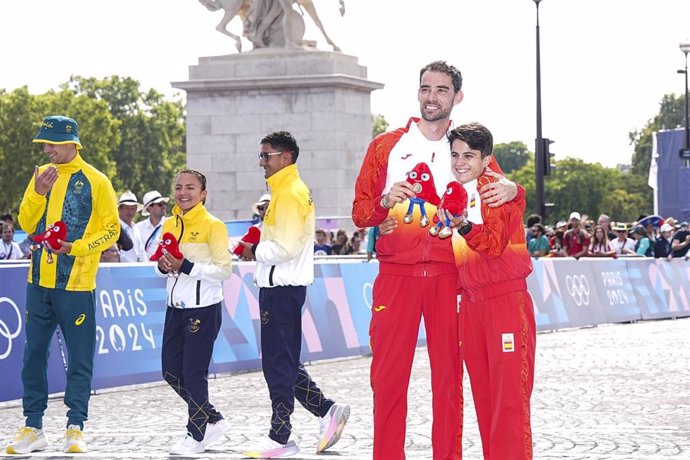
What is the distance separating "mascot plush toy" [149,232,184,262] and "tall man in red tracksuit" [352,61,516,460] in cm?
249

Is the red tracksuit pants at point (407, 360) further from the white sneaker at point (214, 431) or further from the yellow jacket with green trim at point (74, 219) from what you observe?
the yellow jacket with green trim at point (74, 219)

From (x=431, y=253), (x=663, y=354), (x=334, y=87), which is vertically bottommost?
(x=663, y=354)

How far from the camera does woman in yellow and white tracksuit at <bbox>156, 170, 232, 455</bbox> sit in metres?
10.4

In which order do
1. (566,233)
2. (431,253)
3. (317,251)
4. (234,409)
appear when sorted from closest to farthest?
(431,253)
(234,409)
(317,251)
(566,233)

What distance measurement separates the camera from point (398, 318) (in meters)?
8.16

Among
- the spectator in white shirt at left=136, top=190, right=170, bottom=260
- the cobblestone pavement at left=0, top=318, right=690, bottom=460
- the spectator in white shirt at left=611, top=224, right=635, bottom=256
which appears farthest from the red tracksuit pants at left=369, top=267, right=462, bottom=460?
the spectator in white shirt at left=611, top=224, right=635, bottom=256

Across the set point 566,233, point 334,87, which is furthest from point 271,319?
point 334,87

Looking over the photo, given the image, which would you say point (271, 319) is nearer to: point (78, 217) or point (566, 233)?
point (78, 217)

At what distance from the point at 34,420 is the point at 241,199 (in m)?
22.6

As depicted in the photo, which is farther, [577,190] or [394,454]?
[577,190]

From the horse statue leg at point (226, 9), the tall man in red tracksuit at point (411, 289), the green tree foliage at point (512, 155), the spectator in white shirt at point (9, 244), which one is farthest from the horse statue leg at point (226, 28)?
the green tree foliage at point (512, 155)

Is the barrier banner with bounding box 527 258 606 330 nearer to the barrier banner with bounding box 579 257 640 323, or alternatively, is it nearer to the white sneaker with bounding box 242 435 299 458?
the barrier banner with bounding box 579 257 640 323

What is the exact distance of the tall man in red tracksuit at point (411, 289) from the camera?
815 centimetres

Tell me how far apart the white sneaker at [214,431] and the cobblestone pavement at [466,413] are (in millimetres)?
79
